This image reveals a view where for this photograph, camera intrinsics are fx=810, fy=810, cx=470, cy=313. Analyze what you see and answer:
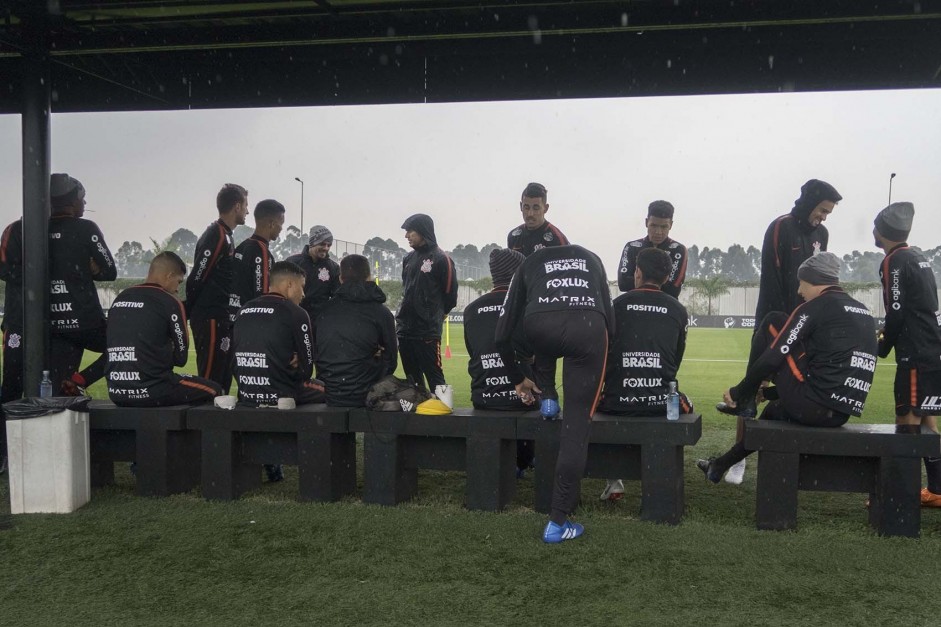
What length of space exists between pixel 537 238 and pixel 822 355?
10.1 feet

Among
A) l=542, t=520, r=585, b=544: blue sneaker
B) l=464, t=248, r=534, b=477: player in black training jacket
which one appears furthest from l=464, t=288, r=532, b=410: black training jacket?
l=542, t=520, r=585, b=544: blue sneaker

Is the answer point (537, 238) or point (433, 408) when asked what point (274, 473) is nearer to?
point (433, 408)

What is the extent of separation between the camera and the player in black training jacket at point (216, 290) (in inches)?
274

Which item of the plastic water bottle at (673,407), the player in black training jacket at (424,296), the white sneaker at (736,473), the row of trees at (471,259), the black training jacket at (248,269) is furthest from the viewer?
the row of trees at (471,259)

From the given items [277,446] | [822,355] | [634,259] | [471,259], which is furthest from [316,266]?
[471,259]

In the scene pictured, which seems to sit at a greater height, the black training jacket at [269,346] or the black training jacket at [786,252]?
the black training jacket at [786,252]

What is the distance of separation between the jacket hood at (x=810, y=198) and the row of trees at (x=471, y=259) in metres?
29.9

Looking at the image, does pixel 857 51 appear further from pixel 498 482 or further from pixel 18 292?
pixel 18 292

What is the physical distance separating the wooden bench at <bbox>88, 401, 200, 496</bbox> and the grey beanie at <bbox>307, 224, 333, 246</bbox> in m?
2.45

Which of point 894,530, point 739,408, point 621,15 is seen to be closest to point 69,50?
point 621,15

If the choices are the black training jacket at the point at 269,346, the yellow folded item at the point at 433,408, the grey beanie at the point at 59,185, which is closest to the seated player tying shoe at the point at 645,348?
the yellow folded item at the point at 433,408

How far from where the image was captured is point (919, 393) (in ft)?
18.6

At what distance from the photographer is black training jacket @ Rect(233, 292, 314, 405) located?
5797 mm

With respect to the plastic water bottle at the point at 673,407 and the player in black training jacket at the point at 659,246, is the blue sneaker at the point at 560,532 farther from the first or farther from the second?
the player in black training jacket at the point at 659,246
